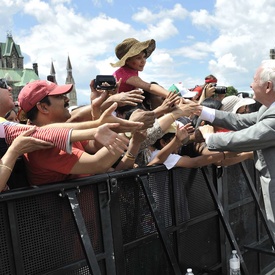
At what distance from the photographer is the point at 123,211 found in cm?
256

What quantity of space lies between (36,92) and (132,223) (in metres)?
1.13

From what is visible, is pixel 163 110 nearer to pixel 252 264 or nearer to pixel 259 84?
pixel 259 84

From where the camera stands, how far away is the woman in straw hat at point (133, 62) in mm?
3420

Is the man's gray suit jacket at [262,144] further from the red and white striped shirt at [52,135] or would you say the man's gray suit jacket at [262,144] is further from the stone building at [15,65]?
the stone building at [15,65]

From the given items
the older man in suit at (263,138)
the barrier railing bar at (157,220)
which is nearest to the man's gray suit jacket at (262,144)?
the older man in suit at (263,138)

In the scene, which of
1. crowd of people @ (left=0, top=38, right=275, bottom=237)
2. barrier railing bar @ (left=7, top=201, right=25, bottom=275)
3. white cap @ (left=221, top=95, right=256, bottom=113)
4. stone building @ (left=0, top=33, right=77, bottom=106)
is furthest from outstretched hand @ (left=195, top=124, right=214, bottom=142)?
stone building @ (left=0, top=33, right=77, bottom=106)

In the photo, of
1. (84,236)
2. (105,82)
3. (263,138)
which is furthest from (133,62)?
(84,236)

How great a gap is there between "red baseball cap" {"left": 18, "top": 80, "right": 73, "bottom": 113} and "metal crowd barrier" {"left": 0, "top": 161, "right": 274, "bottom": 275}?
0.62 m

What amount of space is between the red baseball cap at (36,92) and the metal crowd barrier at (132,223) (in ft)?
2.04

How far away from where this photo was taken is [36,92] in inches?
96.0

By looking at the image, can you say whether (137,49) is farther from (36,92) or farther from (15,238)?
(15,238)

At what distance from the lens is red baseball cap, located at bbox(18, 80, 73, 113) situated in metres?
2.43

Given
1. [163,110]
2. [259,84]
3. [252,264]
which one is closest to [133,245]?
[163,110]

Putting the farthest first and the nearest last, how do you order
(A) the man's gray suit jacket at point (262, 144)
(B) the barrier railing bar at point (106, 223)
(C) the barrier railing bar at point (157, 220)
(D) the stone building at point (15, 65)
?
(D) the stone building at point (15, 65) < (A) the man's gray suit jacket at point (262, 144) < (C) the barrier railing bar at point (157, 220) < (B) the barrier railing bar at point (106, 223)
